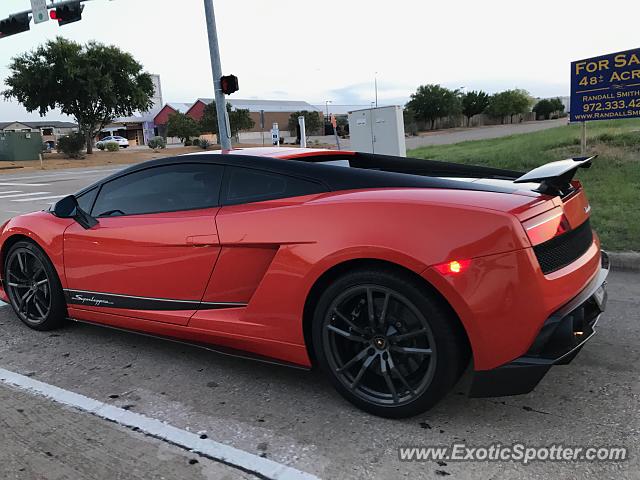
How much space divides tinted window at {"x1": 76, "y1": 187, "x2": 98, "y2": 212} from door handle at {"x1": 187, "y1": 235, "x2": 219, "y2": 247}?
120cm

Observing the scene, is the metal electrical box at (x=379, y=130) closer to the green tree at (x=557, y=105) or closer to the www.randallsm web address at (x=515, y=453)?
the www.randallsm web address at (x=515, y=453)

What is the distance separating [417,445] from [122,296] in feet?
7.18

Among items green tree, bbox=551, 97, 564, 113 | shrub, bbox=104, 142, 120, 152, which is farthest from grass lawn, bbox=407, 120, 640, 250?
green tree, bbox=551, 97, 564, 113

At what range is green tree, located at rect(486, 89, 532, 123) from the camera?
74.8m

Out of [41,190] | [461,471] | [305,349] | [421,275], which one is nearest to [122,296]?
[305,349]

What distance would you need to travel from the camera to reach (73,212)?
3967mm

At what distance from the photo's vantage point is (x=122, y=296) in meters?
3.62

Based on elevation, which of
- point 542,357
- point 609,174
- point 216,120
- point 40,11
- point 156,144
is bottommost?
point 542,357

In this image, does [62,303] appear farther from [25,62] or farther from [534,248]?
[25,62]

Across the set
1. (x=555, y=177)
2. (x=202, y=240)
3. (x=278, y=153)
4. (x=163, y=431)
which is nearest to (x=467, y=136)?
(x=278, y=153)

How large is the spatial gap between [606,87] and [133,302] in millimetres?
10194

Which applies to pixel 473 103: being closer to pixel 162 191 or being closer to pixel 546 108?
pixel 546 108

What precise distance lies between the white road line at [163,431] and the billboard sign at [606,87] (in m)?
10.3

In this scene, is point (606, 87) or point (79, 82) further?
point (79, 82)
